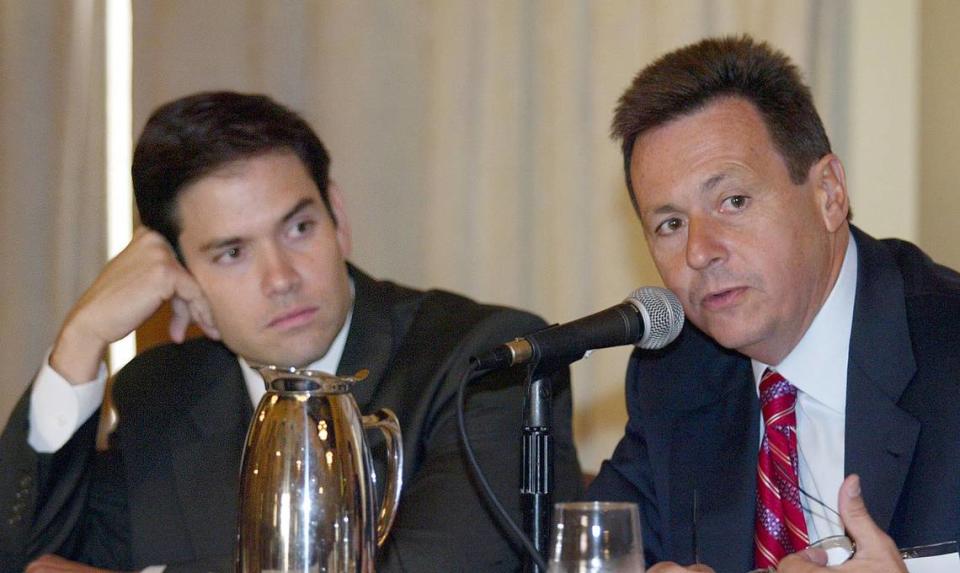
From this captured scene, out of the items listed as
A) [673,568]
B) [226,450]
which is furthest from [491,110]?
[673,568]

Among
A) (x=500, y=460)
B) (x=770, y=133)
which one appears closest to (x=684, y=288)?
(x=770, y=133)

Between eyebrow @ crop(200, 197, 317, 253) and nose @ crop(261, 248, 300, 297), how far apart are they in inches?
2.9

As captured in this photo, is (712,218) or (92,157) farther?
(92,157)

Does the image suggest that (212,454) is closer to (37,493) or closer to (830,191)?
(37,493)

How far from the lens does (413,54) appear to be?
3.85m

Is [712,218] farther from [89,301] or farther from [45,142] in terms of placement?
[45,142]

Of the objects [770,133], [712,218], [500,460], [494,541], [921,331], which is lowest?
[494,541]

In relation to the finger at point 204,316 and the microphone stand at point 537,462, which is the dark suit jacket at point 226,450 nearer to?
the finger at point 204,316

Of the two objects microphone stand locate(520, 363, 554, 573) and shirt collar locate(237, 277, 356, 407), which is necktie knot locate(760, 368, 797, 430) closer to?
microphone stand locate(520, 363, 554, 573)

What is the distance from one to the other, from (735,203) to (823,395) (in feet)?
1.30

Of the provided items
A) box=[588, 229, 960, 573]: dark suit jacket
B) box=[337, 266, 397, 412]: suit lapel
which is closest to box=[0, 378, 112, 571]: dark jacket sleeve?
box=[337, 266, 397, 412]: suit lapel

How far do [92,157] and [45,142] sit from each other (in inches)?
7.3

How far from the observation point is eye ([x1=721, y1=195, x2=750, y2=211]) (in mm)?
2131

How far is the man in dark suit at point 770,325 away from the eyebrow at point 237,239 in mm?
714
